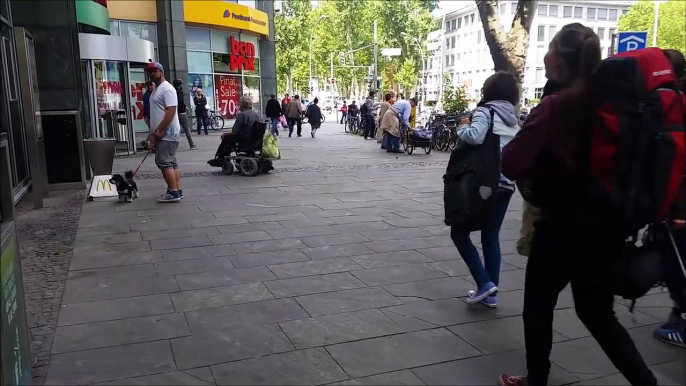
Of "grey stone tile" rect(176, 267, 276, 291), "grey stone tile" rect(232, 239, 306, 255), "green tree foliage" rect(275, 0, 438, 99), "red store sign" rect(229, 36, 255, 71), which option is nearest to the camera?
"grey stone tile" rect(176, 267, 276, 291)

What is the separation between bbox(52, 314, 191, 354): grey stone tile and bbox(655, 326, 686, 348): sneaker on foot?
299 cm

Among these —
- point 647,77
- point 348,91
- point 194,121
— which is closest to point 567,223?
point 647,77

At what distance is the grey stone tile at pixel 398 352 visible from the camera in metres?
3.29

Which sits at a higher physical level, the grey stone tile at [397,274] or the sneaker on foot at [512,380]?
the sneaker on foot at [512,380]

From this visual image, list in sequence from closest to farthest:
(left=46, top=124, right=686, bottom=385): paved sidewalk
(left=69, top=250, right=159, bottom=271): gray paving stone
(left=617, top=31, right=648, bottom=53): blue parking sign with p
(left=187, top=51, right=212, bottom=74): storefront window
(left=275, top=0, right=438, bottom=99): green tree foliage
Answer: (left=46, top=124, right=686, bottom=385): paved sidewalk, (left=69, top=250, right=159, bottom=271): gray paving stone, (left=617, top=31, right=648, bottom=53): blue parking sign with p, (left=187, top=51, right=212, bottom=74): storefront window, (left=275, top=0, right=438, bottom=99): green tree foliage

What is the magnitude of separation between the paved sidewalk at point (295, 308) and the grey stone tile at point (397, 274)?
0.02 meters

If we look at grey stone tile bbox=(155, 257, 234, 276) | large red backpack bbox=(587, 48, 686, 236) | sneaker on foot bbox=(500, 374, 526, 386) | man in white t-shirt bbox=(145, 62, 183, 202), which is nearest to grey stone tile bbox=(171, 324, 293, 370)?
sneaker on foot bbox=(500, 374, 526, 386)

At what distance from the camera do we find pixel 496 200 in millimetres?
4035

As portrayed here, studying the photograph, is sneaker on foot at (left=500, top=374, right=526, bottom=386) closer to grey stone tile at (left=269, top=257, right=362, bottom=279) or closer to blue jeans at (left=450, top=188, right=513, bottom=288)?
blue jeans at (left=450, top=188, right=513, bottom=288)

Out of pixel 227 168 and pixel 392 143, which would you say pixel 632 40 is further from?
pixel 392 143

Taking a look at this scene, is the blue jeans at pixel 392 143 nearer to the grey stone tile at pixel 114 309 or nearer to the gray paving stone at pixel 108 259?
the gray paving stone at pixel 108 259

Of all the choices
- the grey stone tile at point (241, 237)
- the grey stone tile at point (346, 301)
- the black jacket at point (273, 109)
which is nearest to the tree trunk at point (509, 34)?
the grey stone tile at point (241, 237)

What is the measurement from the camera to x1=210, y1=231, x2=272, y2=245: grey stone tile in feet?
19.8

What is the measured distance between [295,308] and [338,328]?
1.54ft
